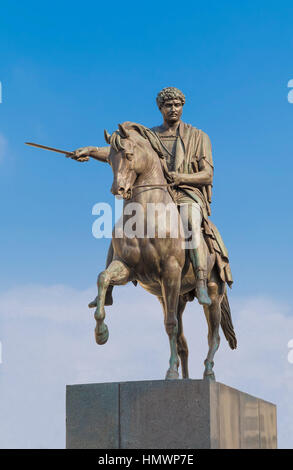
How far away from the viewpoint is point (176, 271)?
512 inches

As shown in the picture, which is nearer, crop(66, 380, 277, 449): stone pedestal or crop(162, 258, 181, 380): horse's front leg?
crop(66, 380, 277, 449): stone pedestal

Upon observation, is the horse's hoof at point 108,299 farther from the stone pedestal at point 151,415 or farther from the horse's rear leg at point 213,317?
the horse's rear leg at point 213,317

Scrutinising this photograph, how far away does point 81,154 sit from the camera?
13930 mm

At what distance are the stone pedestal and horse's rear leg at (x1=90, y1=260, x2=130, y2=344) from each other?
0.73 metres

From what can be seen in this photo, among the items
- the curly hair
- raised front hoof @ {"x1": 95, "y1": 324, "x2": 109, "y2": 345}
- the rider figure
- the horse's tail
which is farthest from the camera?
the horse's tail

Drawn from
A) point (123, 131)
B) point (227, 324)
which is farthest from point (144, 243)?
point (227, 324)

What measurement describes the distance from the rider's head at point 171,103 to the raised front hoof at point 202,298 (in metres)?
3.26

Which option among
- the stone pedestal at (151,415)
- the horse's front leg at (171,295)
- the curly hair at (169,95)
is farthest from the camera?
the curly hair at (169,95)

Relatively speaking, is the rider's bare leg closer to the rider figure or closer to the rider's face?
the rider figure

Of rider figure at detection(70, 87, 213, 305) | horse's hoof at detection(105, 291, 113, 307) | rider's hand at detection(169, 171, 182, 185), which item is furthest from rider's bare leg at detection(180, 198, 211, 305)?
horse's hoof at detection(105, 291, 113, 307)

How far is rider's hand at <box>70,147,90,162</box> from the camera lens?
13.9m

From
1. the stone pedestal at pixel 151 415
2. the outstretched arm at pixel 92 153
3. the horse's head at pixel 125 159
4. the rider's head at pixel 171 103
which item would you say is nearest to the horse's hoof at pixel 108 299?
the stone pedestal at pixel 151 415

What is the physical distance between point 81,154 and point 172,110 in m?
1.85

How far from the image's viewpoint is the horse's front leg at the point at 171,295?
42.5 ft
